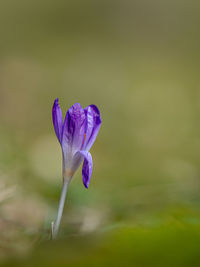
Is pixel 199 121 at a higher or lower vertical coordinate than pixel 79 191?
higher

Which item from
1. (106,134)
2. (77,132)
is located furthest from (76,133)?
(106,134)

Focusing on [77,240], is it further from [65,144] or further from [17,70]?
[17,70]

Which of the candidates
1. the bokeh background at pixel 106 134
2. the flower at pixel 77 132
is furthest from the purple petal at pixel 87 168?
the bokeh background at pixel 106 134

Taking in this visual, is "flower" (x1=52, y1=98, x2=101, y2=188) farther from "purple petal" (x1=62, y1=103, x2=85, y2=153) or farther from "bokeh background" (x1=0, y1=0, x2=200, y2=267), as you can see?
"bokeh background" (x1=0, y1=0, x2=200, y2=267)

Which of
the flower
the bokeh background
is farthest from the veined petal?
the bokeh background

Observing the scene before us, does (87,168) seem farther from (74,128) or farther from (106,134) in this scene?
(106,134)

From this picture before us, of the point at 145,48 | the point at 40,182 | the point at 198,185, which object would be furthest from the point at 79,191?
the point at 145,48
